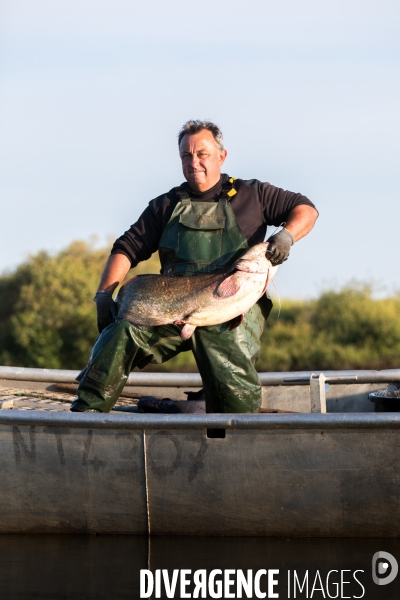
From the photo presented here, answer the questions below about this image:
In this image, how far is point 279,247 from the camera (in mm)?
5465

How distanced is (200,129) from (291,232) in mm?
777

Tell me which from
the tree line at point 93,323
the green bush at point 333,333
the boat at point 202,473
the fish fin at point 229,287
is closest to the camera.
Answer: the boat at point 202,473

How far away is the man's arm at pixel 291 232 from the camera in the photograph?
215 inches

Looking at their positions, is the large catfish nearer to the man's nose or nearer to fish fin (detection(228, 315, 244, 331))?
fish fin (detection(228, 315, 244, 331))

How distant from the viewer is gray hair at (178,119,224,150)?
581cm

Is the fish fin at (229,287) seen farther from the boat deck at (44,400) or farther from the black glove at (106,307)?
the boat deck at (44,400)

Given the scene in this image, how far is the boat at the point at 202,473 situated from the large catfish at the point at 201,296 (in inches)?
22.3

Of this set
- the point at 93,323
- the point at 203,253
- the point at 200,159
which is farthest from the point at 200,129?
the point at 93,323

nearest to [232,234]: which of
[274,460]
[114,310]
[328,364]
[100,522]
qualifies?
[114,310]

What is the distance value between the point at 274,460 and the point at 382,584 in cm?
90

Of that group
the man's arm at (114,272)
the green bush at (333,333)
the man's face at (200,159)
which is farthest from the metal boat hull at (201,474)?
the green bush at (333,333)

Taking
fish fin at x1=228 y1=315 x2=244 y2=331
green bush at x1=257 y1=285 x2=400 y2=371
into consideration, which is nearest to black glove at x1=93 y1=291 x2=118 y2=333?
fish fin at x1=228 y1=315 x2=244 y2=331

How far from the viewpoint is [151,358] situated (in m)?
5.77

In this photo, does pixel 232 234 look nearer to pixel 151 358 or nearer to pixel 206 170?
pixel 206 170
